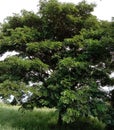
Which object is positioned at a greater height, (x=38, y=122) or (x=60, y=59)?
(x=60, y=59)

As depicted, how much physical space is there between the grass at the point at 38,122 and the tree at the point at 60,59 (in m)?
0.77

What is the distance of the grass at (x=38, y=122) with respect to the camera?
1495 cm

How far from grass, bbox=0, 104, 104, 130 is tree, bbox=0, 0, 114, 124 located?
2.53ft

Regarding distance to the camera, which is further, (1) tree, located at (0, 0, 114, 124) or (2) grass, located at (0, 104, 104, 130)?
(2) grass, located at (0, 104, 104, 130)

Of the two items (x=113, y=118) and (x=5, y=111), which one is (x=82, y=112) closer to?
(x=113, y=118)

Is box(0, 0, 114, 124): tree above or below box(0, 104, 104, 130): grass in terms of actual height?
above

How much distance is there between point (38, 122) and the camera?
52.0ft

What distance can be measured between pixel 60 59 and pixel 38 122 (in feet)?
10.7

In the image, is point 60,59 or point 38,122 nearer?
point 60,59

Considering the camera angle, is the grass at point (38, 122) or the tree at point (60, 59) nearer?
the tree at point (60, 59)

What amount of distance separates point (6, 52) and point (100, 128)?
17.2 feet

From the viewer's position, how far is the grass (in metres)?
15.0

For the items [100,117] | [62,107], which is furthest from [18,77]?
[100,117]

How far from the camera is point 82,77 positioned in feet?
46.5
